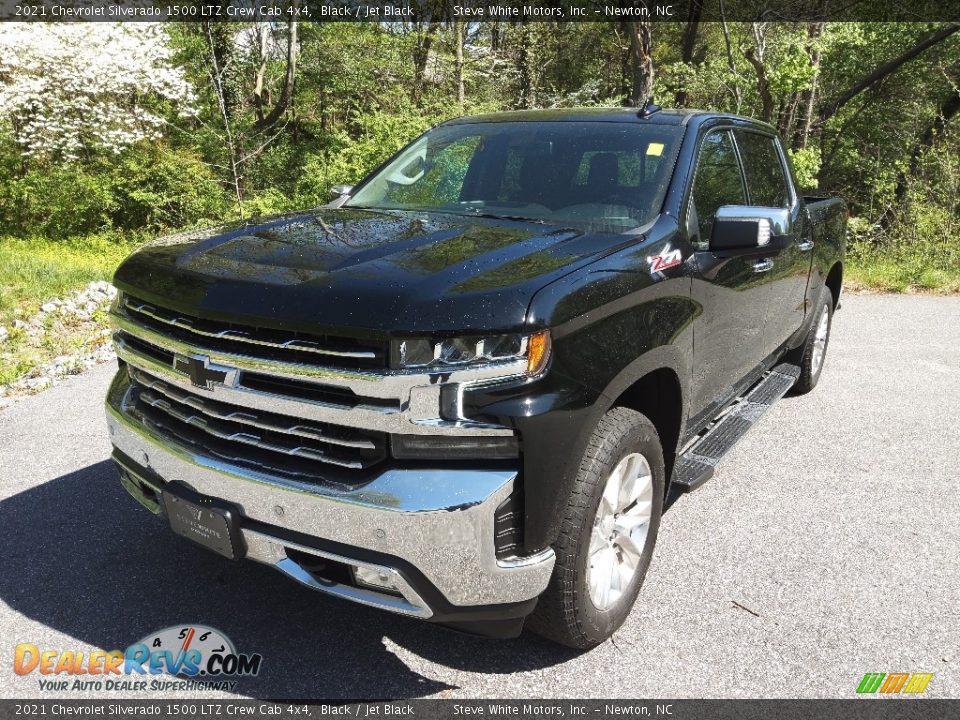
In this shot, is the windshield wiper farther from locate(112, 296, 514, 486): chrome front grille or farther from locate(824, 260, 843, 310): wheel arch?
locate(824, 260, 843, 310): wheel arch

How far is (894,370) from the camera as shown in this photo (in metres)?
6.26

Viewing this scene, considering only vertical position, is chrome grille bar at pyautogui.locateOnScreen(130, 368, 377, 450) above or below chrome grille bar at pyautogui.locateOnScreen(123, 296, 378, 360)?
below

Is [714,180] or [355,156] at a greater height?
[714,180]

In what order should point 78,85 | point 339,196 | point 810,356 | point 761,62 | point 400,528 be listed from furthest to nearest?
point 78,85 → point 761,62 → point 810,356 → point 339,196 → point 400,528

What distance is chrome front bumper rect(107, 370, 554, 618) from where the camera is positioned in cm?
201

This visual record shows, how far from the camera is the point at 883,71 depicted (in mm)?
15844

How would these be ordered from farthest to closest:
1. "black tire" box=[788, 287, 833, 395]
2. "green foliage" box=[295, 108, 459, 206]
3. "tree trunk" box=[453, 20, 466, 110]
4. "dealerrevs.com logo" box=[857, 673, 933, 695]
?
"tree trunk" box=[453, 20, 466, 110] < "green foliage" box=[295, 108, 459, 206] < "black tire" box=[788, 287, 833, 395] < "dealerrevs.com logo" box=[857, 673, 933, 695]

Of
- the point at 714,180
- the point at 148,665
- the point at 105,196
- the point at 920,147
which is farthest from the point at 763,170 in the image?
the point at 105,196

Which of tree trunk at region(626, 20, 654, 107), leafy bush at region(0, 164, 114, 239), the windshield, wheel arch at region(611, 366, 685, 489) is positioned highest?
tree trunk at region(626, 20, 654, 107)

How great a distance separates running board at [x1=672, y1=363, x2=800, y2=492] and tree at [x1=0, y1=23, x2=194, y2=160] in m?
15.9

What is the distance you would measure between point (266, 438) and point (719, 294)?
202cm

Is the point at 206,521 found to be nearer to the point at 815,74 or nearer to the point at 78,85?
the point at 815,74

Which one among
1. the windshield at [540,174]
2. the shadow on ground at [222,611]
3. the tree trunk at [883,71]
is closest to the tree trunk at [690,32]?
the tree trunk at [883,71]

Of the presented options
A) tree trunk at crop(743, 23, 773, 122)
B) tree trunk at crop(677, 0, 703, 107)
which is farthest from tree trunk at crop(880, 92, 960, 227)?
tree trunk at crop(677, 0, 703, 107)
